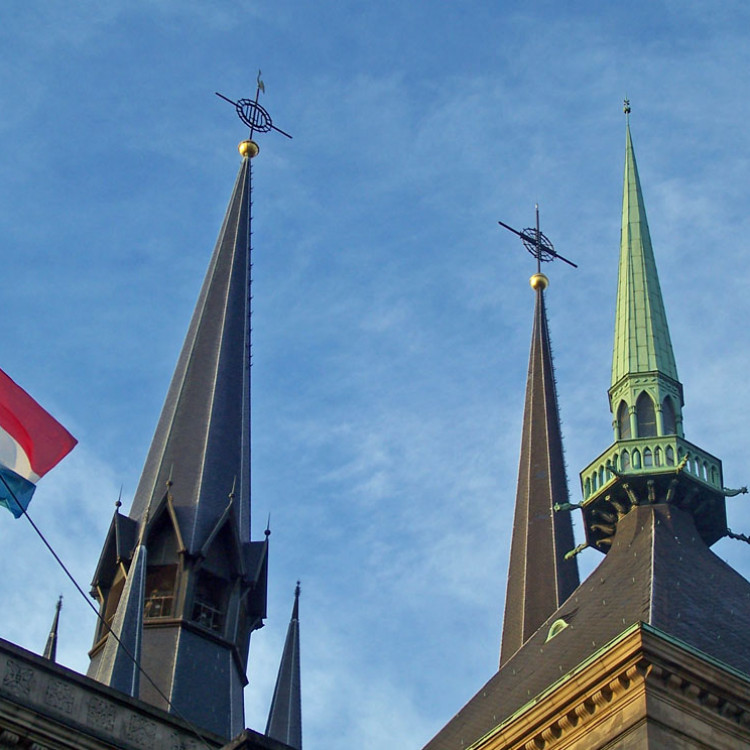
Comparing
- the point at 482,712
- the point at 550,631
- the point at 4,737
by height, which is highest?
the point at 550,631

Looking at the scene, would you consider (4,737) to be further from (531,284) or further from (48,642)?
(531,284)

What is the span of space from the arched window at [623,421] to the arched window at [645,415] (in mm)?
274

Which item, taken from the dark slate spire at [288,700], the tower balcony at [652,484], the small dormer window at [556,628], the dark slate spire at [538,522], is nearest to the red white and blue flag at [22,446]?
the small dormer window at [556,628]

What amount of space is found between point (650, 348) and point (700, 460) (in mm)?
4458

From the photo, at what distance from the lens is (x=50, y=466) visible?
93.0 ft

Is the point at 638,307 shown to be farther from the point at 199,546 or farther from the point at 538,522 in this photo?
the point at 199,546

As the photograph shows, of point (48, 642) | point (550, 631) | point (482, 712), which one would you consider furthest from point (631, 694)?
point (48, 642)

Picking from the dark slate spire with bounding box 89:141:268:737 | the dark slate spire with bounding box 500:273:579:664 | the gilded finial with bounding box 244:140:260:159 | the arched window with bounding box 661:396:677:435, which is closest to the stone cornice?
the dark slate spire with bounding box 89:141:268:737

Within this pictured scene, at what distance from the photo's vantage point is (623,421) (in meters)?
41.8

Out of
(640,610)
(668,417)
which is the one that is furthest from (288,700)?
(640,610)

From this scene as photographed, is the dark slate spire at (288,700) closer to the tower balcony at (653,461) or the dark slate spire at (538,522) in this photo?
the dark slate spire at (538,522)

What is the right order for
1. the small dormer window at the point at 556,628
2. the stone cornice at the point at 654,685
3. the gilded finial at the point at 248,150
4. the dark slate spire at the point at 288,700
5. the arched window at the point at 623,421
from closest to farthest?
the stone cornice at the point at 654,685, the small dormer window at the point at 556,628, the arched window at the point at 623,421, the dark slate spire at the point at 288,700, the gilded finial at the point at 248,150

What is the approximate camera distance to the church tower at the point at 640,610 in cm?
2652

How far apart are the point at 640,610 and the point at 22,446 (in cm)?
1185
